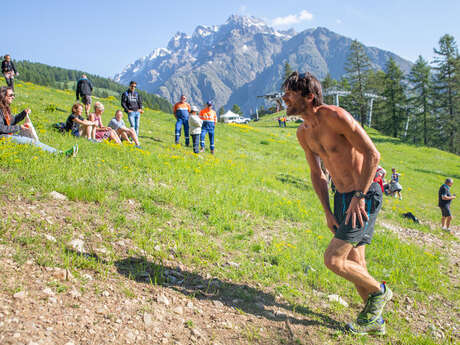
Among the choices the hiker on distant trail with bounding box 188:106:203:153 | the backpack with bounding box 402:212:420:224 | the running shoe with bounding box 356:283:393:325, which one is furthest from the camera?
the hiker on distant trail with bounding box 188:106:203:153

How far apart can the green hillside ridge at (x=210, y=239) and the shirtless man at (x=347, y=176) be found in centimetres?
66

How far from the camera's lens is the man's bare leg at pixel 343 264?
3.51 metres

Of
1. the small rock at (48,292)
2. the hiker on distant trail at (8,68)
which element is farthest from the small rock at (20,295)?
the hiker on distant trail at (8,68)

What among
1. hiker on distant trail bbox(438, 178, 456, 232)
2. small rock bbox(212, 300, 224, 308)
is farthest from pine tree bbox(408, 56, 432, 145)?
small rock bbox(212, 300, 224, 308)

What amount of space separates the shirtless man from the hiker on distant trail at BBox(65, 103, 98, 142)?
26.7 feet

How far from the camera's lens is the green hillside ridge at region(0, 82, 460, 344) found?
13.0 ft

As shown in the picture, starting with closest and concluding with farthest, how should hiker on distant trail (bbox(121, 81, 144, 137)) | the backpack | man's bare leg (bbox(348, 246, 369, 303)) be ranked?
man's bare leg (bbox(348, 246, 369, 303)) < the backpack < hiker on distant trail (bbox(121, 81, 144, 137))

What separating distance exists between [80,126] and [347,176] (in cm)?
922

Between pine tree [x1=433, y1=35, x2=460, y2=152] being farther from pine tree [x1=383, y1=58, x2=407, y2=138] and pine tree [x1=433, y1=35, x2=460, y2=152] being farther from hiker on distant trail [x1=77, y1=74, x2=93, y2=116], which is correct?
hiker on distant trail [x1=77, y1=74, x2=93, y2=116]

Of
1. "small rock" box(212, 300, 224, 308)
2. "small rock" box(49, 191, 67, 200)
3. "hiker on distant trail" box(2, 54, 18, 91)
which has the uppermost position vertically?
"hiker on distant trail" box(2, 54, 18, 91)

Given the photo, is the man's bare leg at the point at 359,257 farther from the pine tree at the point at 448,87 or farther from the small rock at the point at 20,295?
the pine tree at the point at 448,87

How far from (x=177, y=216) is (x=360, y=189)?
3.77m

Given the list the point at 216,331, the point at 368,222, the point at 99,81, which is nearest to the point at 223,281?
the point at 216,331

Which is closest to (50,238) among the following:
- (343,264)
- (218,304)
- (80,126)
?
(218,304)
